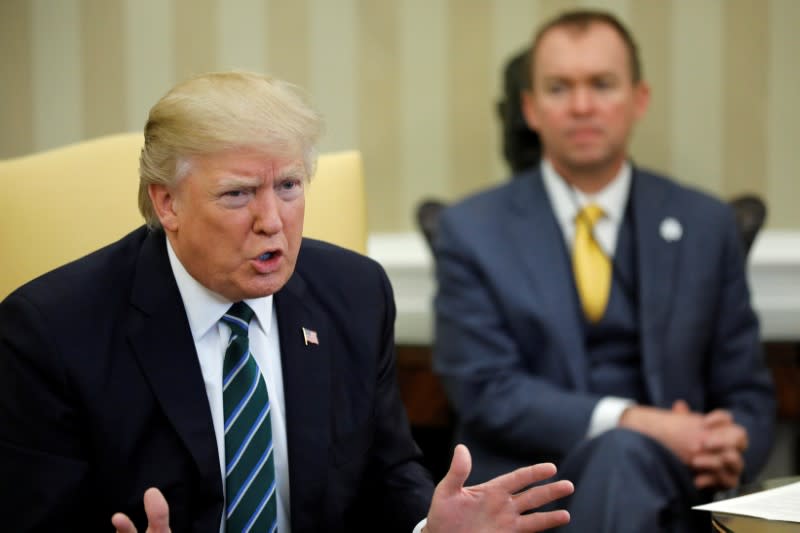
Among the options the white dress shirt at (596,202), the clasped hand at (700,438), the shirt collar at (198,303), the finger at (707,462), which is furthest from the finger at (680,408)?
the shirt collar at (198,303)

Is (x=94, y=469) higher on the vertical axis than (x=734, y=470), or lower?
higher

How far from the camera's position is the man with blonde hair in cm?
157

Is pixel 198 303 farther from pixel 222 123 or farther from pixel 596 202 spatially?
pixel 596 202

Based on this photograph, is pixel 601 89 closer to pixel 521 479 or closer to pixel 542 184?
pixel 542 184

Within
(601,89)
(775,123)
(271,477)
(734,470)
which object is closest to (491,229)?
(601,89)

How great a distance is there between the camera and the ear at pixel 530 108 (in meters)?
3.21

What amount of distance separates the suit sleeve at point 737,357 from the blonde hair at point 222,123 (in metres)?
1.65

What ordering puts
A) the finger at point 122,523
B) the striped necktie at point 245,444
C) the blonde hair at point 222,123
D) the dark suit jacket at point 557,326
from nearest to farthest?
the finger at point 122,523 → the blonde hair at point 222,123 → the striped necktie at point 245,444 → the dark suit jacket at point 557,326

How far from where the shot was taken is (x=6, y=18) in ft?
10.8

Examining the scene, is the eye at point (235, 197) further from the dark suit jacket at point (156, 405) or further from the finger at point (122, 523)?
the finger at point (122, 523)

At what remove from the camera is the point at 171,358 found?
5.45 feet

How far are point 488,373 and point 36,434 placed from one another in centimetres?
151

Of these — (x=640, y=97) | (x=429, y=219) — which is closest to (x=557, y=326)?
(x=429, y=219)

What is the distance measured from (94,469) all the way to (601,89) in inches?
74.5
